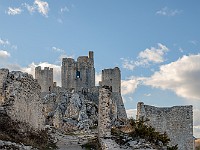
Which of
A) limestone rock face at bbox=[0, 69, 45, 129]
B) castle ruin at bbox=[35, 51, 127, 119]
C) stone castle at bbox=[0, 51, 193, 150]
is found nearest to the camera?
limestone rock face at bbox=[0, 69, 45, 129]

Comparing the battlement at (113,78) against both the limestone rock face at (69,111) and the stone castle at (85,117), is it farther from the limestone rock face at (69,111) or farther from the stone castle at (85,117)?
the stone castle at (85,117)

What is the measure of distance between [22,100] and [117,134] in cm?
544

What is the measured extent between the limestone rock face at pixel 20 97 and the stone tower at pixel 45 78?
40.5m

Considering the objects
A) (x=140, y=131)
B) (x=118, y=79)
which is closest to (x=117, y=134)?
(x=140, y=131)

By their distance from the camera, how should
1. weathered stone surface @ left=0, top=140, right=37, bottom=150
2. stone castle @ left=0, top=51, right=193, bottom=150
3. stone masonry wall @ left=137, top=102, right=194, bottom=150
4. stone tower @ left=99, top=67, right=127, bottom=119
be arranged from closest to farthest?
weathered stone surface @ left=0, top=140, right=37, bottom=150
stone castle @ left=0, top=51, right=193, bottom=150
stone masonry wall @ left=137, top=102, right=194, bottom=150
stone tower @ left=99, top=67, right=127, bottom=119

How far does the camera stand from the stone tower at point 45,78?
214ft

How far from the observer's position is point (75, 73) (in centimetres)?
6512

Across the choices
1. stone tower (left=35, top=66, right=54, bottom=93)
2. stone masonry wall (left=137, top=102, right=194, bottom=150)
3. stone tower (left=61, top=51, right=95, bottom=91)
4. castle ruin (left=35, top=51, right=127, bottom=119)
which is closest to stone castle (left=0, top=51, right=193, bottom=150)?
stone masonry wall (left=137, top=102, right=194, bottom=150)

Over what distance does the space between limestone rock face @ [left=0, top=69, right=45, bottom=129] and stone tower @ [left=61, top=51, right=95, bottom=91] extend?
3954 centimetres

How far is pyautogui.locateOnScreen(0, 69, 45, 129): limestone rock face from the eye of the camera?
20.3 m

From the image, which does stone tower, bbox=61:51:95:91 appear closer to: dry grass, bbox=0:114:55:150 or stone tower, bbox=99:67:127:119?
stone tower, bbox=99:67:127:119

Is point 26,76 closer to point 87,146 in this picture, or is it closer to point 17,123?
point 17,123

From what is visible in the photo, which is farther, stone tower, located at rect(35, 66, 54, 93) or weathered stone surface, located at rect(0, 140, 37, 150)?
stone tower, located at rect(35, 66, 54, 93)

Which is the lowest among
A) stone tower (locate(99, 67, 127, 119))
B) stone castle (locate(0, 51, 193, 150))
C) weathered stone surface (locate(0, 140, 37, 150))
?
weathered stone surface (locate(0, 140, 37, 150))
